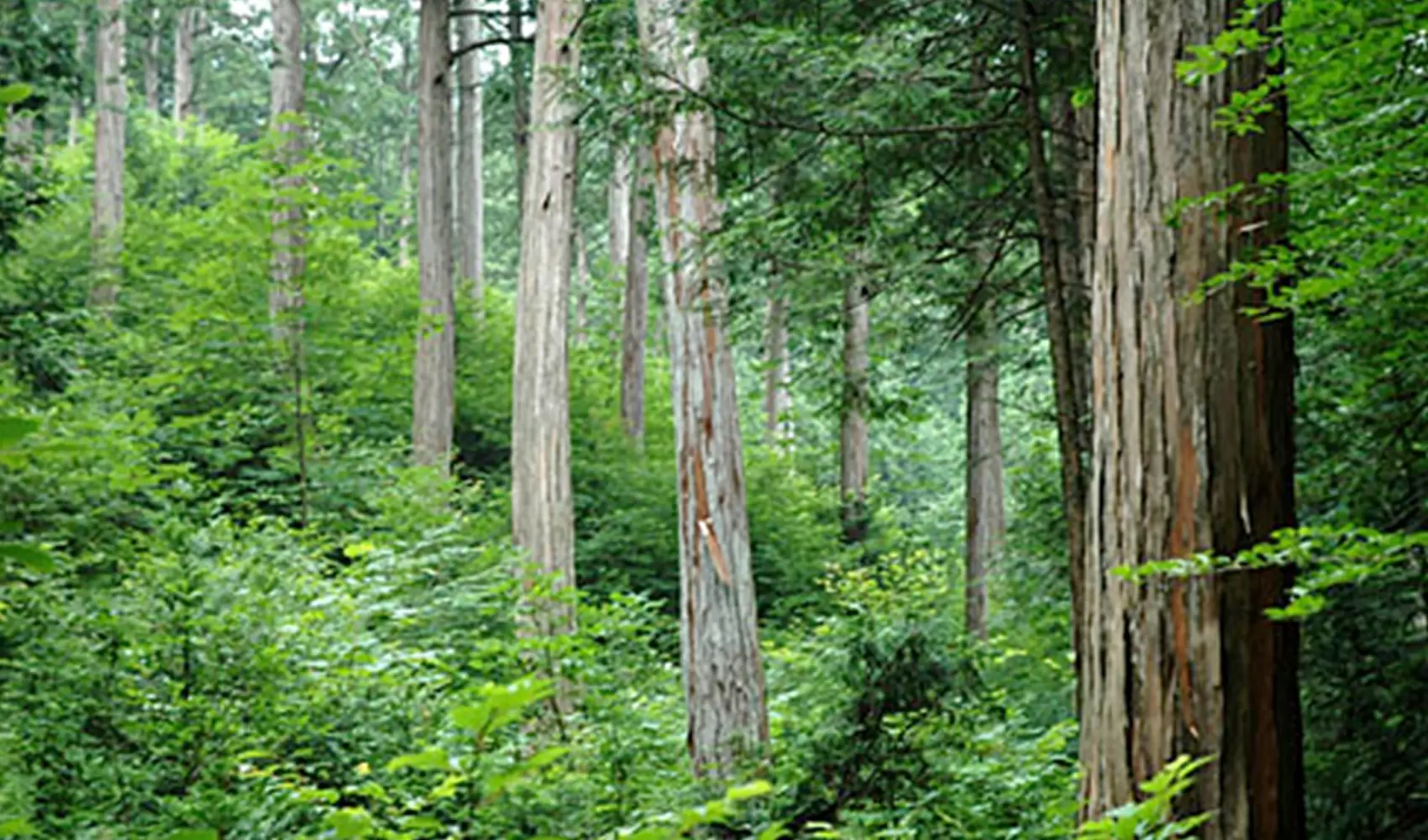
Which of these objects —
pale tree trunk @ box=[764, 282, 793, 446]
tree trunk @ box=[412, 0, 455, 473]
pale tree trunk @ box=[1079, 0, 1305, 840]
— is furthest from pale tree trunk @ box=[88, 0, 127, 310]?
pale tree trunk @ box=[1079, 0, 1305, 840]

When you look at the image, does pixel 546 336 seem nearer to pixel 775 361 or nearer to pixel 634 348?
pixel 775 361

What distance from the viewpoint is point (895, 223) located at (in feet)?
31.4

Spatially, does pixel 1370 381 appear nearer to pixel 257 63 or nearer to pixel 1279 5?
pixel 1279 5

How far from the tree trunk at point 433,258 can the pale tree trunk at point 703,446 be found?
6.89 meters

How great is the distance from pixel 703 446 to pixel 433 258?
27.7 ft

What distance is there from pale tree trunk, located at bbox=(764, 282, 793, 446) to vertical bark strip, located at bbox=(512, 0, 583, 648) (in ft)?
6.31

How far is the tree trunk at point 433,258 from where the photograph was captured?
1556 centimetres

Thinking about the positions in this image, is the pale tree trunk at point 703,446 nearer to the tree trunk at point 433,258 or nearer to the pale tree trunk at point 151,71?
the tree trunk at point 433,258

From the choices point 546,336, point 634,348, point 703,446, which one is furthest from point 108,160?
point 703,446

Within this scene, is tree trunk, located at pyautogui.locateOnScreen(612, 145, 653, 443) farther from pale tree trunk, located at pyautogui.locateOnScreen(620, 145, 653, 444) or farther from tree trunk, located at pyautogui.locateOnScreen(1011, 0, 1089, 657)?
tree trunk, located at pyautogui.locateOnScreen(1011, 0, 1089, 657)

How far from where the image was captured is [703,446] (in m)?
8.65

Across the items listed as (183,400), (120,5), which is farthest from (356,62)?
(183,400)

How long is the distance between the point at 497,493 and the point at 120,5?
1029 cm

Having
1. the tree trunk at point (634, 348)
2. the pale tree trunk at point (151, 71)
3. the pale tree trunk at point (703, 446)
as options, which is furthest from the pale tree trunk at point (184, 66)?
the pale tree trunk at point (703, 446)
